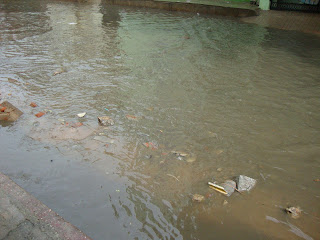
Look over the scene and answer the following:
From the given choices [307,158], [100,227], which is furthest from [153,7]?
[100,227]

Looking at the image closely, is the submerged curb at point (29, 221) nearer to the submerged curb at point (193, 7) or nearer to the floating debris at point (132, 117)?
the floating debris at point (132, 117)

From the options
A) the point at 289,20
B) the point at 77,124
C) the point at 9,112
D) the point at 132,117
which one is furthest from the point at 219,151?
the point at 289,20

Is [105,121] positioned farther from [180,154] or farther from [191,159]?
[191,159]

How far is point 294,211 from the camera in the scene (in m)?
2.67

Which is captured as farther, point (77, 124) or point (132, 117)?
point (132, 117)

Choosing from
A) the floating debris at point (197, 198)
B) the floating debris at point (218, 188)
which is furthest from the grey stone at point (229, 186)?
the floating debris at point (197, 198)

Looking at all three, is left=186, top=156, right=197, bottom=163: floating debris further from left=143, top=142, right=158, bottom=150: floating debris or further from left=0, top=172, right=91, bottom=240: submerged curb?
left=0, top=172, right=91, bottom=240: submerged curb

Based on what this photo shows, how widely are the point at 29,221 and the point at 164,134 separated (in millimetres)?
2025

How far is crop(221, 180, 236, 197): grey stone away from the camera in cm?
286

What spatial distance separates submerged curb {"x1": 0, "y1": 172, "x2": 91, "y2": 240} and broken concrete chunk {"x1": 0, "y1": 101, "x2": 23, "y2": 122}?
1.79 metres

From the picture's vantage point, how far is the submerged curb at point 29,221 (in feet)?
7.00

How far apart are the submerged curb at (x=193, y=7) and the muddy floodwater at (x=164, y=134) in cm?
445

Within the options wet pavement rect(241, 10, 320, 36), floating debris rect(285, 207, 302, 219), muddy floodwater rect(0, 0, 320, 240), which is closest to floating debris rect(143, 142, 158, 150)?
muddy floodwater rect(0, 0, 320, 240)

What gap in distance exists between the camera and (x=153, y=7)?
13453 mm
